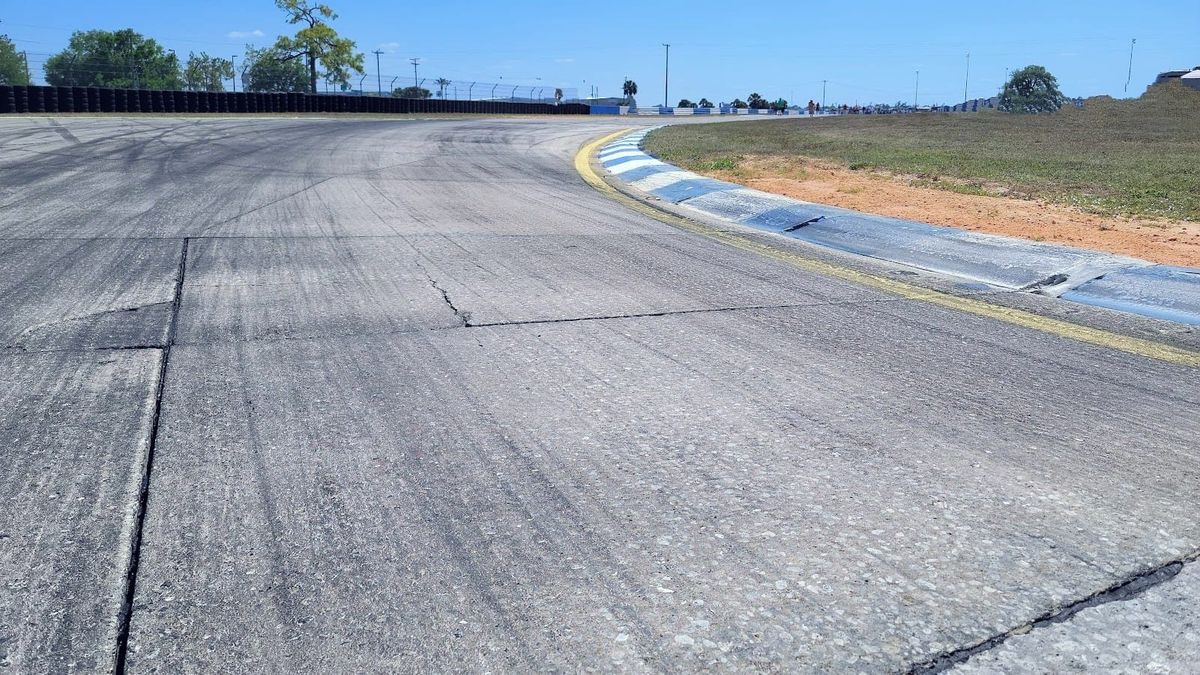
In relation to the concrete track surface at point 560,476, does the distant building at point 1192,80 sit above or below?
above

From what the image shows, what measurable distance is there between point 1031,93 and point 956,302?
135 ft

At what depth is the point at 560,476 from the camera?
2.81 metres

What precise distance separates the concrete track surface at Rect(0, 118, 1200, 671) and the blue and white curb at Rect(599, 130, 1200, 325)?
1309 millimetres

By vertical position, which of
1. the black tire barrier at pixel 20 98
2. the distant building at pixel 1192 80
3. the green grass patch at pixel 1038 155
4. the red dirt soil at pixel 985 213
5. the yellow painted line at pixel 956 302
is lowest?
the yellow painted line at pixel 956 302

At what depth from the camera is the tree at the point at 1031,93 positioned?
36438mm

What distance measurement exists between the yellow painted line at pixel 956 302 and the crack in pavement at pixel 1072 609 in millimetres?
2305

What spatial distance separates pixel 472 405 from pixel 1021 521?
1931mm

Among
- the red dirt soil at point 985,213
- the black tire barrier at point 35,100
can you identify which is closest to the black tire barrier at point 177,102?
the black tire barrier at point 35,100

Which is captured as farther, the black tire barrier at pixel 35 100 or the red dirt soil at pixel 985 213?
the black tire barrier at pixel 35 100

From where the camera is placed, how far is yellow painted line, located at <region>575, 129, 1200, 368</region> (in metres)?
4.41

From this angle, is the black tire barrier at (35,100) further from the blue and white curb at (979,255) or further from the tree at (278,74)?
the tree at (278,74)

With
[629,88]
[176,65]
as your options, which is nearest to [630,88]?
[629,88]

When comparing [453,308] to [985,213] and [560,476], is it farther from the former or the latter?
[985,213]

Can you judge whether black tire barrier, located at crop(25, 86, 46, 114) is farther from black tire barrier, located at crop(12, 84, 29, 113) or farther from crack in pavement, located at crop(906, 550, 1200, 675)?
crack in pavement, located at crop(906, 550, 1200, 675)
